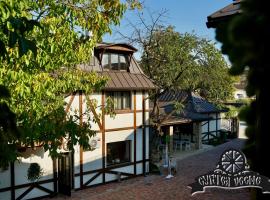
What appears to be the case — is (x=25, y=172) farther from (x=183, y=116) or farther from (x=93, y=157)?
(x=183, y=116)

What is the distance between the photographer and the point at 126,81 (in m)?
16.5

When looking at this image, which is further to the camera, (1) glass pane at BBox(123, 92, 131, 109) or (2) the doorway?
(1) glass pane at BBox(123, 92, 131, 109)

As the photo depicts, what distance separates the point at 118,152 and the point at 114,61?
4.66 m

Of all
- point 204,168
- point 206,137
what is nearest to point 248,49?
point 204,168

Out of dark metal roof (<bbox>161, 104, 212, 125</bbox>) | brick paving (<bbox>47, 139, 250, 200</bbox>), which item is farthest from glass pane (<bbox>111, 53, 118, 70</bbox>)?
dark metal roof (<bbox>161, 104, 212, 125</bbox>)

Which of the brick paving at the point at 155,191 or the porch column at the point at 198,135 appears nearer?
the brick paving at the point at 155,191

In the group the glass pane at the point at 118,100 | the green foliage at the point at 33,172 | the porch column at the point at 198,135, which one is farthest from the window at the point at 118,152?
the porch column at the point at 198,135

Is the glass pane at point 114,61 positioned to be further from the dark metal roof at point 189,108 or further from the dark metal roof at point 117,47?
the dark metal roof at point 189,108

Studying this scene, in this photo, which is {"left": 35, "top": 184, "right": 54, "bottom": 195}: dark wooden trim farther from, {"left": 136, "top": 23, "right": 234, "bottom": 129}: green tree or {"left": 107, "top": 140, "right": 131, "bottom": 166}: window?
{"left": 136, "top": 23, "right": 234, "bottom": 129}: green tree

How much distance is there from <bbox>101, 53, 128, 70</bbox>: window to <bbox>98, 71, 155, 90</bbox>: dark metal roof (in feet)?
1.19

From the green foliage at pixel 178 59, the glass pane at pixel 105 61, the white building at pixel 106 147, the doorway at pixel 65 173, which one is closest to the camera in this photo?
the white building at pixel 106 147

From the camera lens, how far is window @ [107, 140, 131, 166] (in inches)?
653

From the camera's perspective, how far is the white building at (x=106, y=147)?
545 inches

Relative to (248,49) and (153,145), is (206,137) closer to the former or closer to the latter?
(153,145)
